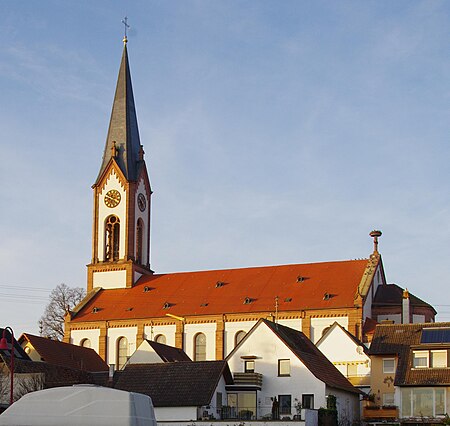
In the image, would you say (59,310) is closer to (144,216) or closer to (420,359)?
(144,216)

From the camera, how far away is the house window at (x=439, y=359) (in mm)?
47688

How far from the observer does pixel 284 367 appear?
49844 millimetres

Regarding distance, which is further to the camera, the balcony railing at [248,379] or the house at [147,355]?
the house at [147,355]

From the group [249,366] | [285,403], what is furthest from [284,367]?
[249,366]

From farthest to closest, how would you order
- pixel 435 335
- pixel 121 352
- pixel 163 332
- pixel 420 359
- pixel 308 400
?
1. pixel 121 352
2. pixel 163 332
3. pixel 435 335
4. pixel 420 359
5. pixel 308 400

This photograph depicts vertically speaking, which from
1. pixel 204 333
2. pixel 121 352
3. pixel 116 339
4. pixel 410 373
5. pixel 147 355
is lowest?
pixel 410 373

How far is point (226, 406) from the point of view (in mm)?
48031

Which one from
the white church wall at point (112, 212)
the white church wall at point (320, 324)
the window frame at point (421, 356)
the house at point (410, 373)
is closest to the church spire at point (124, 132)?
the white church wall at point (112, 212)

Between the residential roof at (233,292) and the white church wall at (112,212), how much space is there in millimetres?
4132

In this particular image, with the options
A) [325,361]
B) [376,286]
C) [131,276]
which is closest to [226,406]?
[325,361]

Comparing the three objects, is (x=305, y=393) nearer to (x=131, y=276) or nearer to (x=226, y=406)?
(x=226, y=406)

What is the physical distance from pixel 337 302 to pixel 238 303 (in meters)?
9.50

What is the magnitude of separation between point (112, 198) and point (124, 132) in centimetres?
714

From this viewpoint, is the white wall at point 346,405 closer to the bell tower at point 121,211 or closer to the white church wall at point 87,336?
the white church wall at point 87,336
